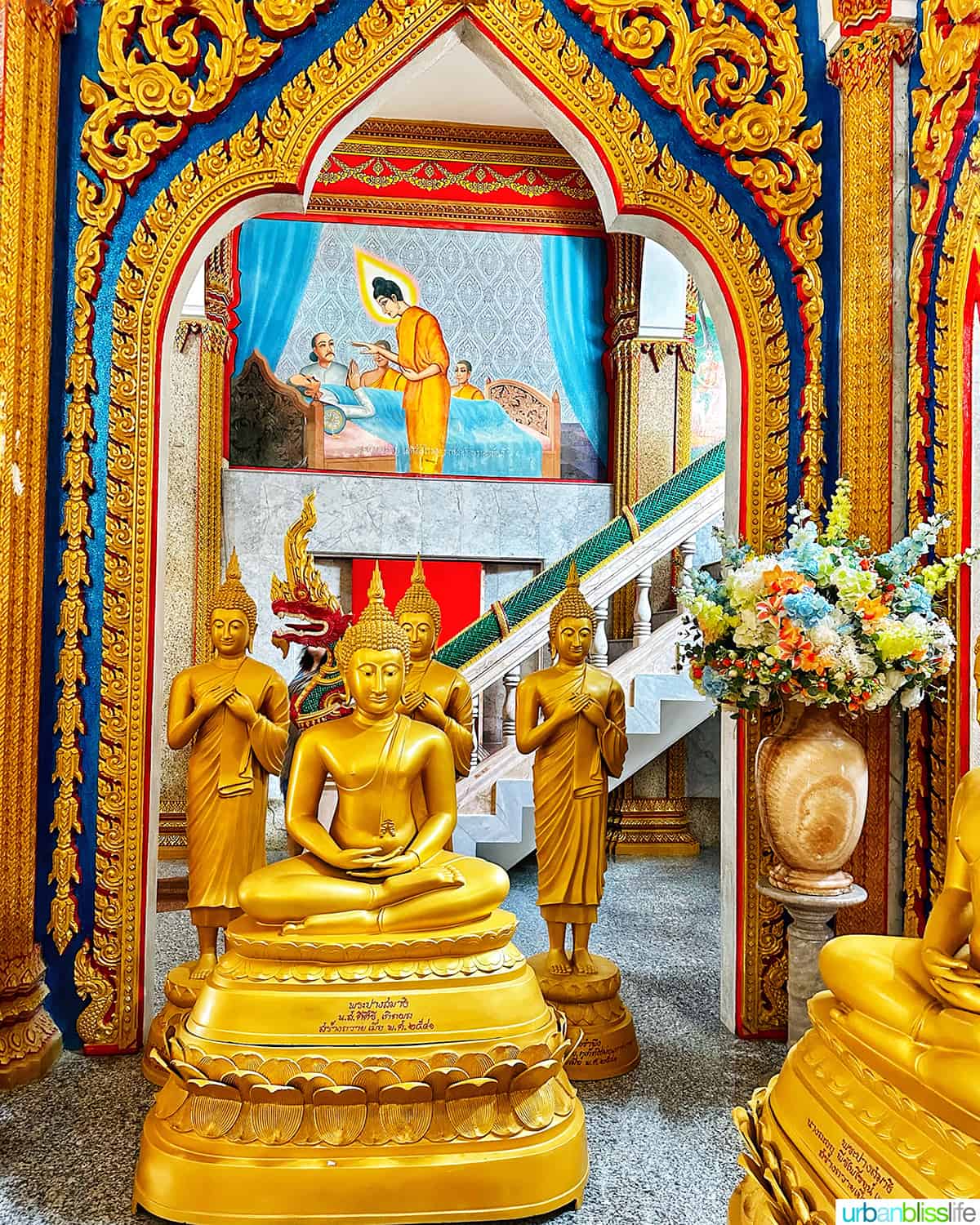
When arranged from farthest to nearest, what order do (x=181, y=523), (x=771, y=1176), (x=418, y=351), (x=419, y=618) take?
(x=418, y=351) < (x=181, y=523) < (x=419, y=618) < (x=771, y=1176)

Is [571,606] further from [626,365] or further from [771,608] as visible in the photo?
[626,365]

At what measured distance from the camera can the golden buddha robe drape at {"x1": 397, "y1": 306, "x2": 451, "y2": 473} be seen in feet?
28.6

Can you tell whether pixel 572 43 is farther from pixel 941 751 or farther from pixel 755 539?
pixel 941 751

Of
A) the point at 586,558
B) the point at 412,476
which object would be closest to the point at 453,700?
the point at 586,558

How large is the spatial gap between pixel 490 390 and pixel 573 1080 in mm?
6437

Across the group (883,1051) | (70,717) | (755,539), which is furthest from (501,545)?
(883,1051)

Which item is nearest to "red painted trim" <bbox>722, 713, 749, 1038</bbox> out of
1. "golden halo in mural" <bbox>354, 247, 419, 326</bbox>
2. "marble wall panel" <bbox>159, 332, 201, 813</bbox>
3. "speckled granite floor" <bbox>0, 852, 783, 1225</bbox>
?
"speckled granite floor" <bbox>0, 852, 783, 1225</bbox>

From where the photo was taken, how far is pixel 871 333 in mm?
3859

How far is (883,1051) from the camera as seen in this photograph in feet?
6.76

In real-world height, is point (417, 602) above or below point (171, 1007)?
above

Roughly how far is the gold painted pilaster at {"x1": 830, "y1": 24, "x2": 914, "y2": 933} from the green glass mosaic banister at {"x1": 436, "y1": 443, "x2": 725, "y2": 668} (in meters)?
3.34

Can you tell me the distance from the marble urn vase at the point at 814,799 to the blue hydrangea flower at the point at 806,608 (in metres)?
0.39

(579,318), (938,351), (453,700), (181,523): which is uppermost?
(579,318)

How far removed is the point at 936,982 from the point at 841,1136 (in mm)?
377
